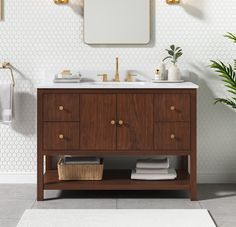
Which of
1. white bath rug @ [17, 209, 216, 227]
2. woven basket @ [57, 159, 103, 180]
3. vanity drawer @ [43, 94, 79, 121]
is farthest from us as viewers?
woven basket @ [57, 159, 103, 180]

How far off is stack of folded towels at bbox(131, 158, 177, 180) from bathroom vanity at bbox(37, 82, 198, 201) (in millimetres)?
A: 105

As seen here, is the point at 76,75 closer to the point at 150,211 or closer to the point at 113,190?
the point at 113,190

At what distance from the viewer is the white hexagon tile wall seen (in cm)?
500

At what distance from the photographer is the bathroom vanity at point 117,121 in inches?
177

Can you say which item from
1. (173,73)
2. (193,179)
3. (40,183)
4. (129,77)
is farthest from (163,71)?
(40,183)

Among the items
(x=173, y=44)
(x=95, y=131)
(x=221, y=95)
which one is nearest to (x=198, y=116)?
(x=221, y=95)

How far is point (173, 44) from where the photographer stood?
197 inches

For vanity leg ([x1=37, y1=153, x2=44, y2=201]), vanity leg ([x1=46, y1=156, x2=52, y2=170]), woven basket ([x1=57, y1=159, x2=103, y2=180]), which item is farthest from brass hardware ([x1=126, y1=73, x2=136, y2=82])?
vanity leg ([x1=37, y1=153, x2=44, y2=201])

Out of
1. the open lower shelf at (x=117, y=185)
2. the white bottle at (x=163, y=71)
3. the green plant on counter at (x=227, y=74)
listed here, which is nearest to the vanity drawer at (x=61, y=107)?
the open lower shelf at (x=117, y=185)

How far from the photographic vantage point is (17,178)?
508 centimetres

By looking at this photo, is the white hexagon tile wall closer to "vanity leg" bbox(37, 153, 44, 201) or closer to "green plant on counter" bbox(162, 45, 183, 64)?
"green plant on counter" bbox(162, 45, 183, 64)

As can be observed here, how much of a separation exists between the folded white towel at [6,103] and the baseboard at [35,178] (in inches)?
17.6

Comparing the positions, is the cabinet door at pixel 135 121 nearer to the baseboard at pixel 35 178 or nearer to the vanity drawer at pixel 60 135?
the vanity drawer at pixel 60 135

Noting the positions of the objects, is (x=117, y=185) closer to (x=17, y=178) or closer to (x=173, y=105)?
(x=173, y=105)
